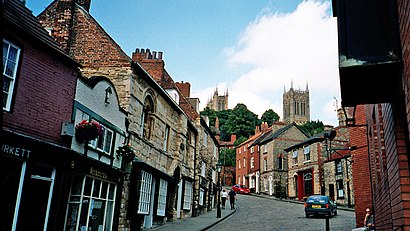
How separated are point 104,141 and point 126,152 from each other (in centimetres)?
108

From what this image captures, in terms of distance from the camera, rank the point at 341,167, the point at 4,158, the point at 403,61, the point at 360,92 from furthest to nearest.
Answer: the point at 341,167
the point at 4,158
the point at 360,92
the point at 403,61

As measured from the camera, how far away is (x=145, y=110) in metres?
17.6

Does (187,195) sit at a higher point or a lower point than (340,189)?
lower

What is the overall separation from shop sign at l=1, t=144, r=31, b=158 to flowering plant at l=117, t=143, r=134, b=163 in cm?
502

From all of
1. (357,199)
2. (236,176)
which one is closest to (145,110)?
(357,199)

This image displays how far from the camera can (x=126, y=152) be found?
1421cm

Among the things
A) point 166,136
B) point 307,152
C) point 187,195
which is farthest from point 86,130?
point 307,152

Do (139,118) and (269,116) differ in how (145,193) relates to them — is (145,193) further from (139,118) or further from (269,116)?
(269,116)

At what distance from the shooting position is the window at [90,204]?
449 inches

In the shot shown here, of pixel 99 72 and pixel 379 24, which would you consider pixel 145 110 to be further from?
pixel 379 24

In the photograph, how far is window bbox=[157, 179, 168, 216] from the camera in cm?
1845

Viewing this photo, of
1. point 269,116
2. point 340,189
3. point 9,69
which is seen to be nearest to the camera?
point 9,69

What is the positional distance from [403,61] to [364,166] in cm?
1289

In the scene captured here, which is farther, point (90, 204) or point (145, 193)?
point (145, 193)
